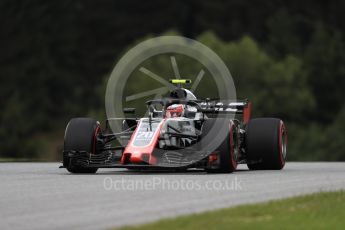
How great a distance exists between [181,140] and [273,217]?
9.52 meters

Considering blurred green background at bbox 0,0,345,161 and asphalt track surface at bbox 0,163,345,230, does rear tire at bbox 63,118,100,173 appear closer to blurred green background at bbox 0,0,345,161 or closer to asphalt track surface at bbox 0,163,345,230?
asphalt track surface at bbox 0,163,345,230

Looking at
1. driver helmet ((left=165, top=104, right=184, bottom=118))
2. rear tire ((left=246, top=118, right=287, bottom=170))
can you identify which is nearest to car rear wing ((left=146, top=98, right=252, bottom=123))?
driver helmet ((left=165, top=104, right=184, bottom=118))

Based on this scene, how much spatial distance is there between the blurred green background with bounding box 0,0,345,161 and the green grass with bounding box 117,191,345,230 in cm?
5860

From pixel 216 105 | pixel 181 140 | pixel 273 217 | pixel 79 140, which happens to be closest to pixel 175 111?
pixel 181 140

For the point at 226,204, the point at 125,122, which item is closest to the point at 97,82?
the point at 125,122

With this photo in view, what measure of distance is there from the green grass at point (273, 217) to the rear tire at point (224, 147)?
6.57 m

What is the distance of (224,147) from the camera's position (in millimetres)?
21984

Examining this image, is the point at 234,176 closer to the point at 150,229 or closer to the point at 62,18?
the point at 150,229

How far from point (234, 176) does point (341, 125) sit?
56.8m

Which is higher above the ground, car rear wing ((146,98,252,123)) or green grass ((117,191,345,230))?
car rear wing ((146,98,252,123))

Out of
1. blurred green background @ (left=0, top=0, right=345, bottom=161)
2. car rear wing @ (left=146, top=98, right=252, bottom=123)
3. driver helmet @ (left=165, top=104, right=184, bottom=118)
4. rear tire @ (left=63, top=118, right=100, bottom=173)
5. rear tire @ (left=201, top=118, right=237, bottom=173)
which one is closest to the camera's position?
rear tire @ (left=201, top=118, right=237, bottom=173)

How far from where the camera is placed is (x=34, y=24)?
99.4 metres

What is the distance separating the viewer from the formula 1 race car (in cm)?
2208

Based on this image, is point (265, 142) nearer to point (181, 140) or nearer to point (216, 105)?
point (216, 105)
